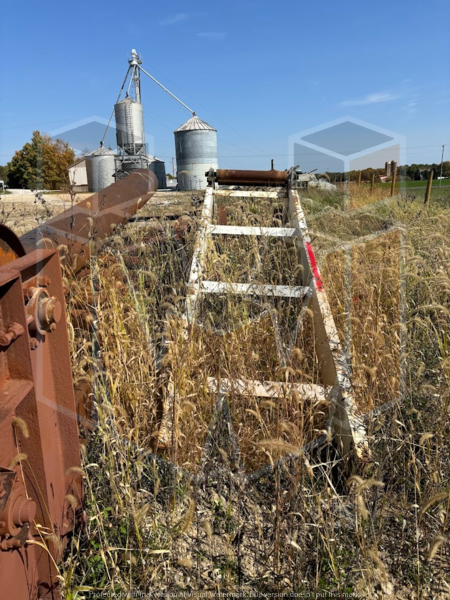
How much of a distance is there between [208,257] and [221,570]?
97.9 inches

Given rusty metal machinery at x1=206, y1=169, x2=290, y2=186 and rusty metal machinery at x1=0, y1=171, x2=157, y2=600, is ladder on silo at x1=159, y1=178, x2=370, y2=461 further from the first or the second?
rusty metal machinery at x1=206, y1=169, x2=290, y2=186

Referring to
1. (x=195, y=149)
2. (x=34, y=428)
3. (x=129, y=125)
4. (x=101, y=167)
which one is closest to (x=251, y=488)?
(x=34, y=428)

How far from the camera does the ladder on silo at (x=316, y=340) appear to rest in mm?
2143

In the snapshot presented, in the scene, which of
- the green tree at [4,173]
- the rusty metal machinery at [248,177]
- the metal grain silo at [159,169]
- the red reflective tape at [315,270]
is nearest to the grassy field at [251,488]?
the red reflective tape at [315,270]

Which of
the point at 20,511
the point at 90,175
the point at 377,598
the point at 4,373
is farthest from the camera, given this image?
the point at 90,175

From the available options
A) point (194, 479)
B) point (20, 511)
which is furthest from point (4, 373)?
point (194, 479)

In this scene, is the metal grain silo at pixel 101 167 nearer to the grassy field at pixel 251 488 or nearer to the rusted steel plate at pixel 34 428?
the grassy field at pixel 251 488

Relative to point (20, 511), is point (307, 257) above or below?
above

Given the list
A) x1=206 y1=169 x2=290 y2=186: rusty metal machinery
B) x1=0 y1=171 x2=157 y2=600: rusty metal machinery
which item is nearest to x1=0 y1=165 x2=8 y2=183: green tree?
x1=206 y1=169 x2=290 y2=186: rusty metal machinery

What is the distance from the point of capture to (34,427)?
1.35m

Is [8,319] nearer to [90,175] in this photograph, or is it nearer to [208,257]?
[208,257]

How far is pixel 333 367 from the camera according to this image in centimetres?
252

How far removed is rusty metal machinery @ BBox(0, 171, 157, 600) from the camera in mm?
1213

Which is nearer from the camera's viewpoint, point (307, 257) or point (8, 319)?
point (8, 319)
